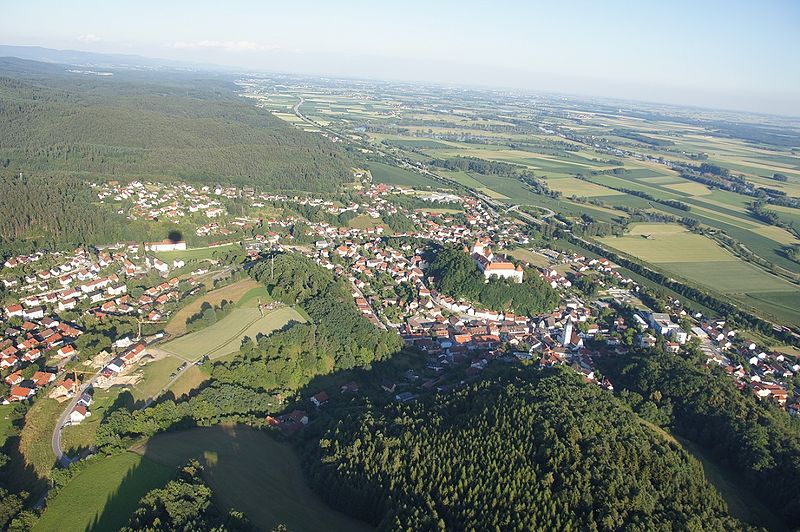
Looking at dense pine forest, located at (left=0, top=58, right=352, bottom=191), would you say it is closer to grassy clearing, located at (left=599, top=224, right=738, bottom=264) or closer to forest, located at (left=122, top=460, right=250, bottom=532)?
grassy clearing, located at (left=599, top=224, right=738, bottom=264)

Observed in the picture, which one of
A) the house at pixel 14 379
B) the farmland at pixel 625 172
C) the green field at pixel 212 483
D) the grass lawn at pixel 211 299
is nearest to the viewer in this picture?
the green field at pixel 212 483

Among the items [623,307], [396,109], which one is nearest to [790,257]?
[623,307]

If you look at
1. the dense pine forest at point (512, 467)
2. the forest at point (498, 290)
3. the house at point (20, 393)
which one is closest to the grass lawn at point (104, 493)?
the dense pine forest at point (512, 467)

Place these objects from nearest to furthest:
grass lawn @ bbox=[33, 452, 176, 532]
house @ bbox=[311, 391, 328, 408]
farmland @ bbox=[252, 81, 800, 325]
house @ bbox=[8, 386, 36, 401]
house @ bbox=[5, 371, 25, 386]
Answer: grass lawn @ bbox=[33, 452, 176, 532] < house @ bbox=[8, 386, 36, 401] < house @ bbox=[5, 371, 25, 386] < house @ bbox=[311, 391, 328, 408] < farmland @ bbox=[252, 81, 800, 325]

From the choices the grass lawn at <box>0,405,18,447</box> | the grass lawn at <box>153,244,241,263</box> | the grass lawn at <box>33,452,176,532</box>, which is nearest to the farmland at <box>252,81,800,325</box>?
the grass lawn at <box>153,244,241,263</box>

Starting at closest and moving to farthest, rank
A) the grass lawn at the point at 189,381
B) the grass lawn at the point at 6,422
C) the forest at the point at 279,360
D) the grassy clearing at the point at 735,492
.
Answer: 1. the grassy clearing at the point at 735,492
2. the grass lawn at the point at 6,422
3. the forest at the point at 279,360
4. the grass lawn at the point at 189,381

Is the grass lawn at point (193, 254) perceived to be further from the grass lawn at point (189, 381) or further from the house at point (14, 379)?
the grass lawn at point (189, 381)

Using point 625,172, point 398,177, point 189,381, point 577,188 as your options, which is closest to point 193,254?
point 189,381
